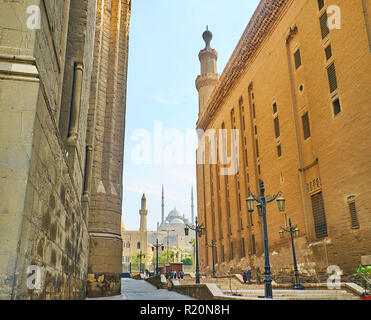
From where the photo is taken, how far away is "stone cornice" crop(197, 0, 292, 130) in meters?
29.9

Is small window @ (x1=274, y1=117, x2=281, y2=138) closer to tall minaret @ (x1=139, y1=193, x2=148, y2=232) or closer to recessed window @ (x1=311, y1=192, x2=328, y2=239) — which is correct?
recessed window @ (x1=311, y1=192, x2=328, y2=239)

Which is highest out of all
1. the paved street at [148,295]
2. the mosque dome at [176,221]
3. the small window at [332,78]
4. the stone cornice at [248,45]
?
the stone cornice at [248,45]

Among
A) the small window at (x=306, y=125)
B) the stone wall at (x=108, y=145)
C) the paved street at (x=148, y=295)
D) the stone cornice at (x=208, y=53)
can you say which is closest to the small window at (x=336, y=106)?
the small window at (x=306, y=125)

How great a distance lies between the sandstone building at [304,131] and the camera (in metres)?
18.7

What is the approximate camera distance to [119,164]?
22047 millimetres

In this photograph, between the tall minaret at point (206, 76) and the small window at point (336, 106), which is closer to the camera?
the small window at point (336, 106)

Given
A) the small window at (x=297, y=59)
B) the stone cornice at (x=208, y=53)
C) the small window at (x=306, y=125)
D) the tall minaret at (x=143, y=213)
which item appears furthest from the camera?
the tall minaret at (x=143, y=213)

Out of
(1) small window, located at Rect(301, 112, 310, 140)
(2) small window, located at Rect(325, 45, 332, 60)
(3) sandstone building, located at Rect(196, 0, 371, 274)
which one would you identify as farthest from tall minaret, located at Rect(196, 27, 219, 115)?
(2) small window, located at Rect(325, 45, 332, 60)

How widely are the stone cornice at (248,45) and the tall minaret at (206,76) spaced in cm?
996

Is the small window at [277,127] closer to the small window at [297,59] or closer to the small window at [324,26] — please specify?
the small window at [297,59]

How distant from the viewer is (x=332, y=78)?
21422 millimetres

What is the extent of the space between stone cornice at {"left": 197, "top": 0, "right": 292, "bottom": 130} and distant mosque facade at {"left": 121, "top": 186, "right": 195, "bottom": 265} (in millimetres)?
47087

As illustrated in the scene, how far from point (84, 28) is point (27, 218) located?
7767 mm
